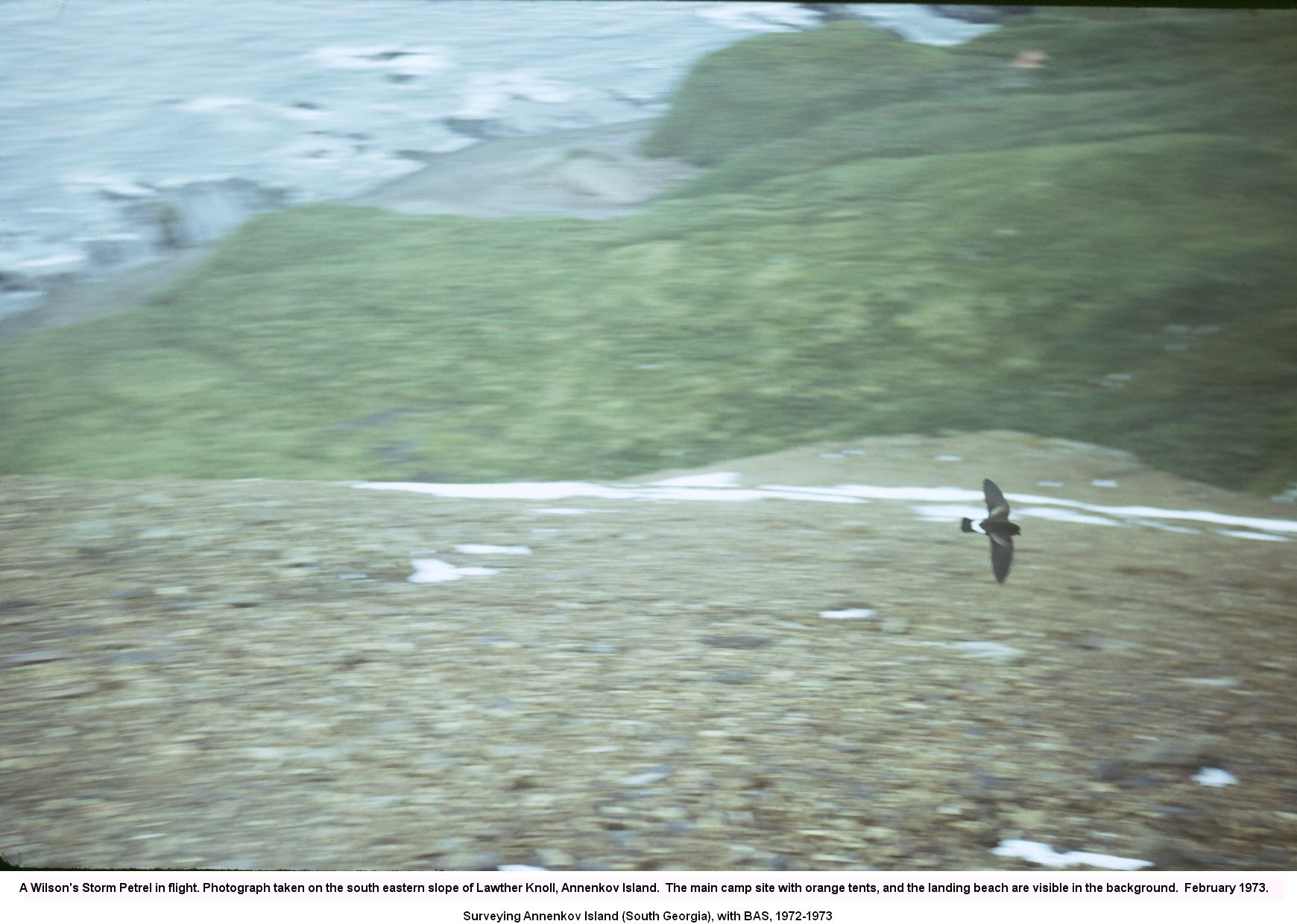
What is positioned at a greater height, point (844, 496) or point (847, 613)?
point (844, 496)

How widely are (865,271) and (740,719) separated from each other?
137 cm

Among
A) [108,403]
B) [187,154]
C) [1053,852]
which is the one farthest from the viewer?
[187,154]

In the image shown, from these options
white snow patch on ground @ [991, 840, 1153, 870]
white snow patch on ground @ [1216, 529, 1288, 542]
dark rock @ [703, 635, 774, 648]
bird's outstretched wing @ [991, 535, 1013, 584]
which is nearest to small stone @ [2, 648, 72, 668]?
dark rock @ [703, 635, 774, 648]

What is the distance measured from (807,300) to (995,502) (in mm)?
739

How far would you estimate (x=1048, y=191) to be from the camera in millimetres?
2873

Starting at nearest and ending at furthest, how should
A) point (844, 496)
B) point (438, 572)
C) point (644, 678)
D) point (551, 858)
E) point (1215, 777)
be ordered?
point (551, 858) < point (1215, 777) < point (644, 678) < point (438, 572) < point (844, 496)

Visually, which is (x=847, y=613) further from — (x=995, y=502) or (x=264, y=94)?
(x=264, y=94)

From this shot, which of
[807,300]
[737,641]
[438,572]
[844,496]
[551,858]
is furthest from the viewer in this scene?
[807,300]

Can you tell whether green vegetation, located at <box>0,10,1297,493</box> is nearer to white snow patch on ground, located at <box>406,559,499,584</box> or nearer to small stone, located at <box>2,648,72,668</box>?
white snow patch on ground, located at <box>406,559,499,584</box>

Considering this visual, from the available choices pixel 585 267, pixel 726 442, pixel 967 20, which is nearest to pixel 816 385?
pixel 726 442

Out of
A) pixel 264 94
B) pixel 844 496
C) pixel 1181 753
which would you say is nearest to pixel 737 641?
pixel 844 496

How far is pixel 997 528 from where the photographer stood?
2.50 meters

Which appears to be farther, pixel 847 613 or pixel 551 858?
pixel 847 613
